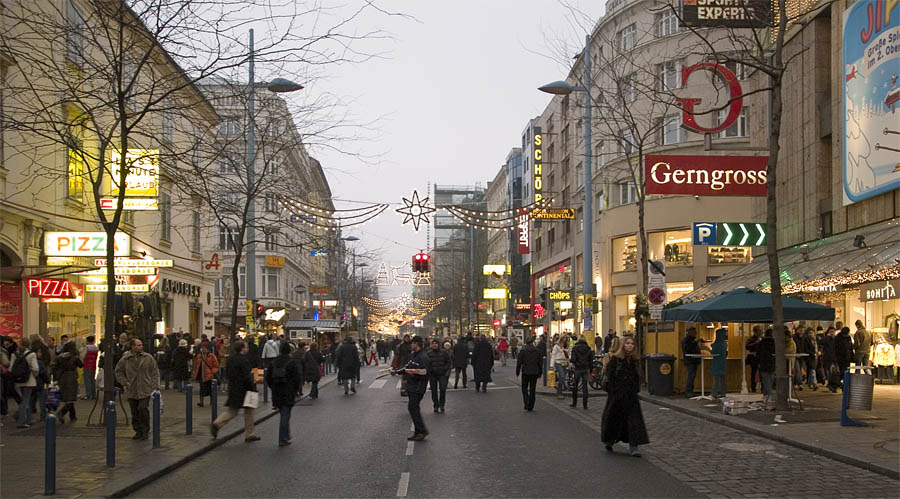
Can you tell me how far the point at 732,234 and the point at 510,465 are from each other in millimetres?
16182

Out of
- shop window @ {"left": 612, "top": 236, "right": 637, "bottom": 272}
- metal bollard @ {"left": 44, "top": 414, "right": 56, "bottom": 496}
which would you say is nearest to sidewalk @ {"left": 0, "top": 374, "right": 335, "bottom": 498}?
metal bollard @ {"left": 44, "top": 414, "right": 56, "bottom": 496}

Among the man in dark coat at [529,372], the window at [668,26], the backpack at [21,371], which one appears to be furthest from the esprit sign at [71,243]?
the window at [668,26]

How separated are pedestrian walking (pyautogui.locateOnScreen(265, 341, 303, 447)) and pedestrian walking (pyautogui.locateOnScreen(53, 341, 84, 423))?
419cm

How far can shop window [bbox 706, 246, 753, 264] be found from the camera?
3978 cm

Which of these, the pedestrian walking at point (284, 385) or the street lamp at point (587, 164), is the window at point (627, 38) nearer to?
the street lamp at point (587, 164)

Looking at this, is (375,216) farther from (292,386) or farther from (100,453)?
(100,453)

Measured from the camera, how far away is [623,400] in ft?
41.5

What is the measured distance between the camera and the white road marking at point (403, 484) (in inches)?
380

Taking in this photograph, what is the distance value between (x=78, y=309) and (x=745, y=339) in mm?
18183

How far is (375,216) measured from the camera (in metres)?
27.0

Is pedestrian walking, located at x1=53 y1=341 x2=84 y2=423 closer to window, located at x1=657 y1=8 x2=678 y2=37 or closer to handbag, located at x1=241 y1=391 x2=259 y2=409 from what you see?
handbag, located at x1=241 y1=391 x2=259 y2=409

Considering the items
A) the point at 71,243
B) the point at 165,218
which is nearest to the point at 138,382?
the point at 71,243

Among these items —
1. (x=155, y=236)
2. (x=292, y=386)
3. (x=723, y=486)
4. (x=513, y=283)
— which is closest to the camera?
(x=723, y=486)

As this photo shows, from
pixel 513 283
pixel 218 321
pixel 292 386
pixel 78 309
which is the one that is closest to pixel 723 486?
pixel 292 386
